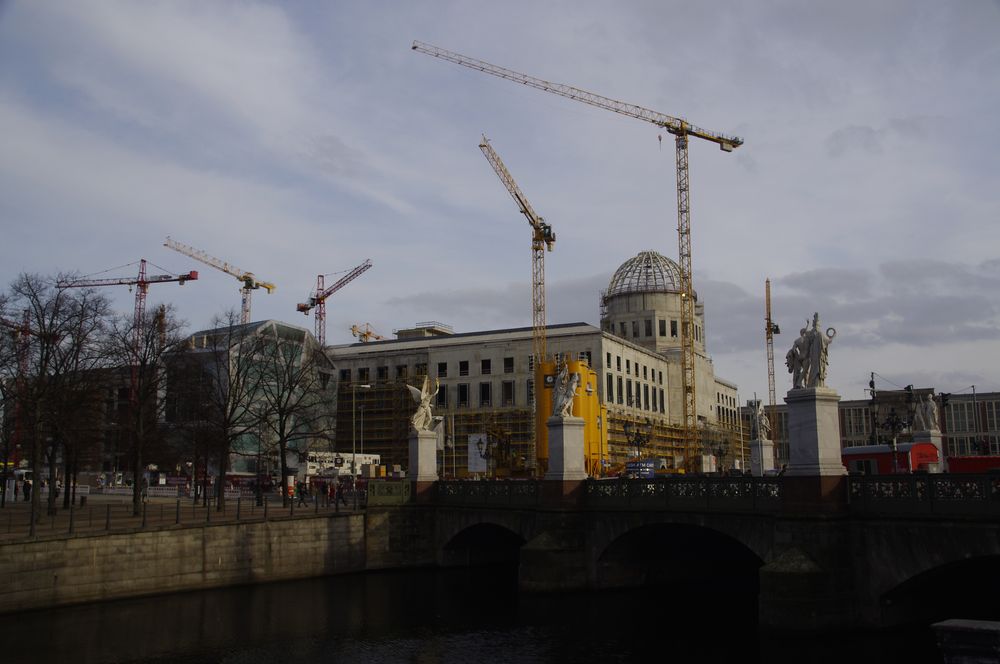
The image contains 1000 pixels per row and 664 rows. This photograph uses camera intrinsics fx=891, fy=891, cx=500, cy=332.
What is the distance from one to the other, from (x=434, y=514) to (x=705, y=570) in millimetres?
14150

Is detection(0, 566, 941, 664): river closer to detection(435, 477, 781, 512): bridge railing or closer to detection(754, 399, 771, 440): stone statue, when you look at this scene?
detection(435, 477, 781, 512): bridge railing

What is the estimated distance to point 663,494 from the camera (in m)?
33.8

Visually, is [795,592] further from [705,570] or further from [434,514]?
[434,514]

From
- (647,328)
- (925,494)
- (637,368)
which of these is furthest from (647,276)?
(925,494)

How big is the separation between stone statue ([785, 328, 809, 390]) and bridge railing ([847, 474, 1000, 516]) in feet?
11.2

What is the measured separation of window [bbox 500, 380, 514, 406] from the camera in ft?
318

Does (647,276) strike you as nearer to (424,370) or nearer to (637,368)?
(637,368)

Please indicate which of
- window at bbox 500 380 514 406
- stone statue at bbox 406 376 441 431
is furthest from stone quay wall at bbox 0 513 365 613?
window at bbox 500 380 514 406

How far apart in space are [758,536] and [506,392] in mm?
67920

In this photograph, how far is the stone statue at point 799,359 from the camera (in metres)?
28.2

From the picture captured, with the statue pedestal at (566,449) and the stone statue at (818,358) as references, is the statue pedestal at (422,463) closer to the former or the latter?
the statue pedestal at (566,449)

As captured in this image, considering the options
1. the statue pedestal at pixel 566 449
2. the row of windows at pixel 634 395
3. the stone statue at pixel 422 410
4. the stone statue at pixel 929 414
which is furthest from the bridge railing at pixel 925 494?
the row of windows at pixel 634 395

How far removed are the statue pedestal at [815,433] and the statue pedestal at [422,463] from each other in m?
23.6

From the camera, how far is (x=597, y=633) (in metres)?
→ 29.6
